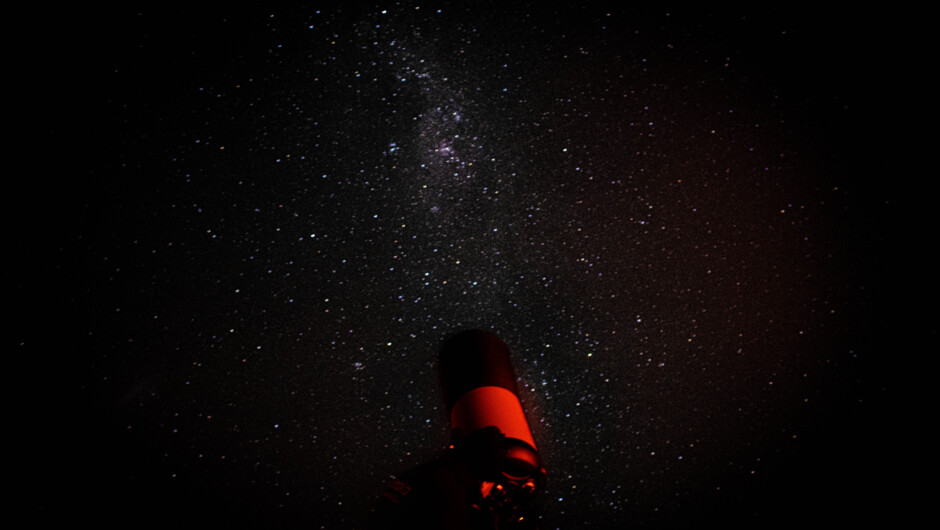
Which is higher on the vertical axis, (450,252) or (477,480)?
(450,252)

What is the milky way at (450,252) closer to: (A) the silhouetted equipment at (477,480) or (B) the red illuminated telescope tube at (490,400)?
(B) the red illuminated telescope tube at (490,400)

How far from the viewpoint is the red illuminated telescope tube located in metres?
0.47

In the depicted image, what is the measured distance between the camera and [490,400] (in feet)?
1.83

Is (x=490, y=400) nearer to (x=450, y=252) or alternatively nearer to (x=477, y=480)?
(x=477, y=480)

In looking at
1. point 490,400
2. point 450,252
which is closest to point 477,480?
point 490,400

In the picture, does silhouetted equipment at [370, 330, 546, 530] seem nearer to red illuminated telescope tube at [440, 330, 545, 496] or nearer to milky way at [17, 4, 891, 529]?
red illuminated telescope tube at [440, 330, 545, 496]

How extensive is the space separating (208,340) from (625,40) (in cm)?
85

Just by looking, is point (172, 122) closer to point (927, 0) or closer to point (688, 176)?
point (688, 176)

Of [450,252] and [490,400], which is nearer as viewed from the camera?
[490,400]

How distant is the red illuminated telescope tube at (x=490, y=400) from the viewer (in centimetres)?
47

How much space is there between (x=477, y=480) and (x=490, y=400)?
0.33 feet

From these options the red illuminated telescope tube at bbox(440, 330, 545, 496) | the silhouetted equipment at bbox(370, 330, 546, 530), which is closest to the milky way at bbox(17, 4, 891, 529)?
the red illuminated telescope tube at bbox(440, 330, 545, 496)

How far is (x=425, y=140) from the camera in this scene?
0.66m

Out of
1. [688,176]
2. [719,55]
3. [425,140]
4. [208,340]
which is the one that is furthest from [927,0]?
[208,340]
